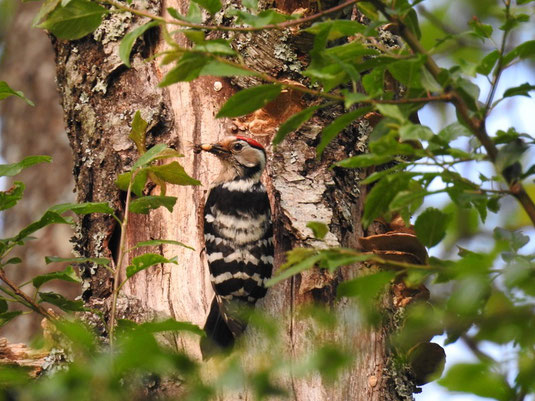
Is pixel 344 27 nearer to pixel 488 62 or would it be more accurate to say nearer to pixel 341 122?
pixel 341 122

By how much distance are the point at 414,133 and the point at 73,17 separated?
0.94 m

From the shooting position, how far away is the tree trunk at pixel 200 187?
2738 millimetres

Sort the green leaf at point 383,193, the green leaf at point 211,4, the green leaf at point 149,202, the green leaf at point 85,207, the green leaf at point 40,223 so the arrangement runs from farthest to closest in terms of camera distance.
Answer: the green leaf at point 149,202, the green leaf at point 85,207, the green leaf at point 40,223, the green leaf at point 211,4, the green leaf at point 383,193

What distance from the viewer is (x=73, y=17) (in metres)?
1.82

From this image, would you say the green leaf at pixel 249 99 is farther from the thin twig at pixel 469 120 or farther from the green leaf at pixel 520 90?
the green leaf at pixel 520 90

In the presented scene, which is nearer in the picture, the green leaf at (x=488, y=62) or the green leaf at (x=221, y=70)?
the green leaf at (x=221, y=70)

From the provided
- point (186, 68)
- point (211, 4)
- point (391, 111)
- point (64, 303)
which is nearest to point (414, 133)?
point (391, 111)

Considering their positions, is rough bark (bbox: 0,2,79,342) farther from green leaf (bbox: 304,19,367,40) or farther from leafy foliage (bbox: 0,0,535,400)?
green leaf (bbox: 304,19,367,40)

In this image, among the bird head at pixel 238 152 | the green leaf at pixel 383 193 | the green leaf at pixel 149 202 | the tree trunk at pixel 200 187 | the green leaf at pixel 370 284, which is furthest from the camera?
the bird head at pixel 238 152

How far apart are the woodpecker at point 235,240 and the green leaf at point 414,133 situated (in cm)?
131

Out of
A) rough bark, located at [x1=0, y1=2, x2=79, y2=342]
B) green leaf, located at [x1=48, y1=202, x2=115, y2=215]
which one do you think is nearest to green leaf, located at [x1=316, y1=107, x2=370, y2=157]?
green leaf, located at [x1=48, y1=202, x2=115, y2=215]

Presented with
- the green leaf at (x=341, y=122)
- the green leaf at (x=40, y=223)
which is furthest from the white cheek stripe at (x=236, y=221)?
the green leaf at (x=341, y=122)

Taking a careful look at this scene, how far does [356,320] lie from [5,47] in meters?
6.22

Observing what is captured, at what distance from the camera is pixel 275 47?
3002mm
